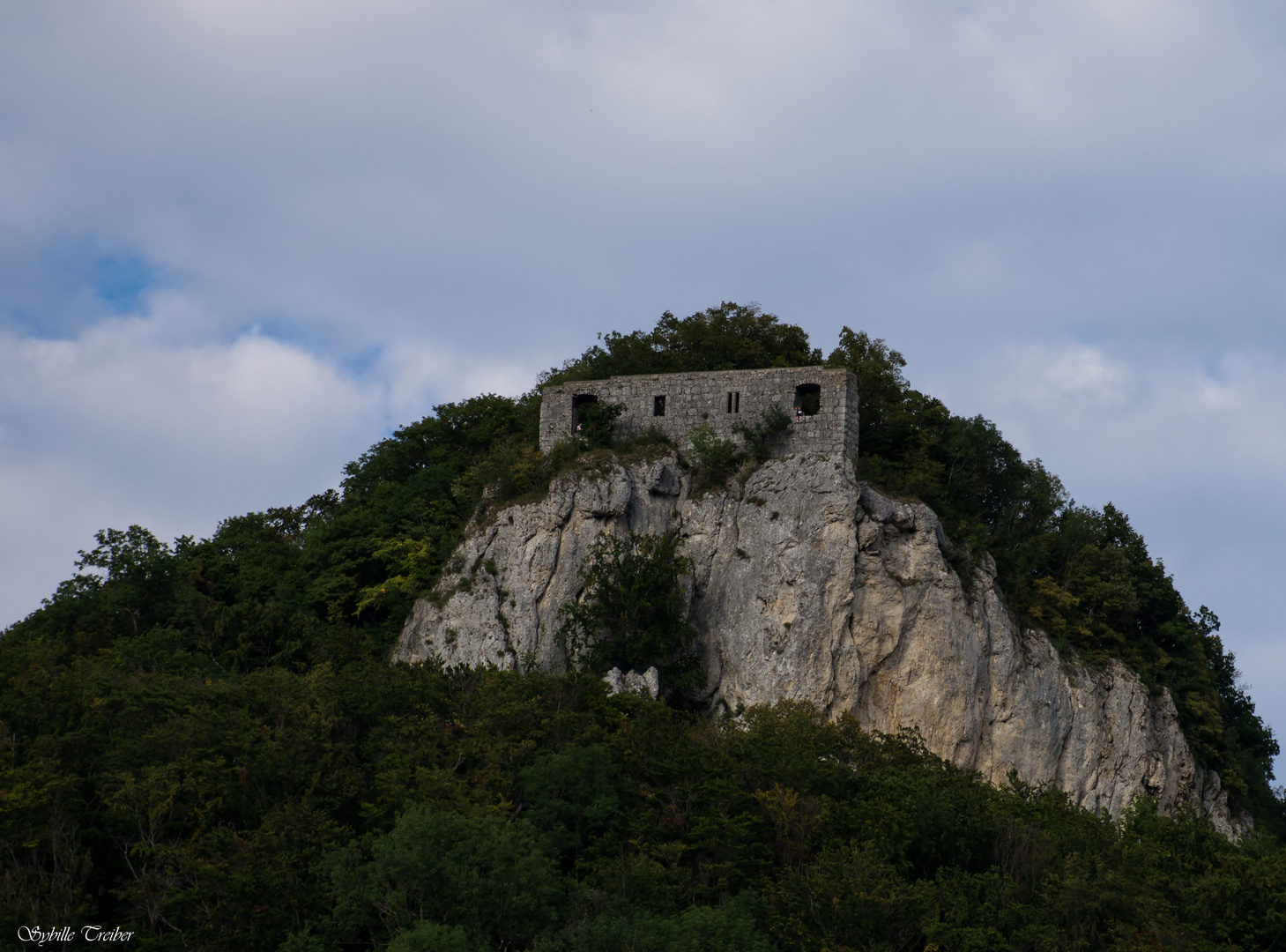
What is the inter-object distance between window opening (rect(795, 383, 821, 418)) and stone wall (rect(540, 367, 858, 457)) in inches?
6.1

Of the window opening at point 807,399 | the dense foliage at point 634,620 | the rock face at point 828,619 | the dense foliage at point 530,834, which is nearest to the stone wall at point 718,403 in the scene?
the window opening at point 807,399

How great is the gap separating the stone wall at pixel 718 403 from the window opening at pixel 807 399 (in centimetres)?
16

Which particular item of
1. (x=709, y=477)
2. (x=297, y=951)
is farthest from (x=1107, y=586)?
(x=297, y=951)

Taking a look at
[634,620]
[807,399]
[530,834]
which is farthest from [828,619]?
[530,834]

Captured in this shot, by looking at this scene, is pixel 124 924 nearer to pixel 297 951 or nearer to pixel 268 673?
pixel 297 951

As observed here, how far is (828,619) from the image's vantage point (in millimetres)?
42750

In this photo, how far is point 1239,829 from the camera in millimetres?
48781

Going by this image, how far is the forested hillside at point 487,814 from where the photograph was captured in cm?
3141

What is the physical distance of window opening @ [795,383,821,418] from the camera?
149 feet

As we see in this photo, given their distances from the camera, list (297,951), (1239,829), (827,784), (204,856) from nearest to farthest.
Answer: (297,951) → (204,856) → (827,784) → (1239,829)

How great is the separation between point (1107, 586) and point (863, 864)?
17.8 meters

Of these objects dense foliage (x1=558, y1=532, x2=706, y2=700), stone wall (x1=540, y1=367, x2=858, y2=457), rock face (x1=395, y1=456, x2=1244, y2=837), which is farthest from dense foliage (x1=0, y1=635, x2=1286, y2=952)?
stone wall (x1=540, y1=367, x2=858, y2=457)

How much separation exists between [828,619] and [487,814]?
1268 cm

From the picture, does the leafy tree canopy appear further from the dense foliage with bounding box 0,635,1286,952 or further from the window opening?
the dense foliage with bounding box 0,635,1286,952
